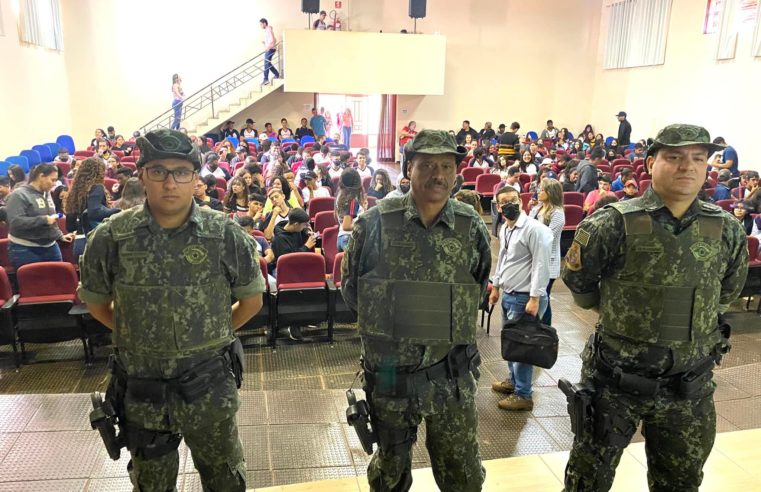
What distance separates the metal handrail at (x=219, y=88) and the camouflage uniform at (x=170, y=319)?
15.3 metres

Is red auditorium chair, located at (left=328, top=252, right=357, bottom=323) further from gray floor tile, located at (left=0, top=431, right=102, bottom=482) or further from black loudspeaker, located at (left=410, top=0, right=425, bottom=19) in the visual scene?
black loudspeaker, located at (left=410, top=0, right=425, bottom=19)

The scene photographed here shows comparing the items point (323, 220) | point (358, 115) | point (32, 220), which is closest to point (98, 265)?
point (32, 220)

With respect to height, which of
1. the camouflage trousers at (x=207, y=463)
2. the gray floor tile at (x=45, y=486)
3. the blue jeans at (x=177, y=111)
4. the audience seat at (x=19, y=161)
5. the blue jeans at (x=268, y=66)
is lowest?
the gray floor tile at (x=45, y=486)

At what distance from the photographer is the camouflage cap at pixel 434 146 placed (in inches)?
88.0

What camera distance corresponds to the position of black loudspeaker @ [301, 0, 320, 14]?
15.9 m

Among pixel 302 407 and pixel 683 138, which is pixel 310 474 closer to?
pixel 302 407

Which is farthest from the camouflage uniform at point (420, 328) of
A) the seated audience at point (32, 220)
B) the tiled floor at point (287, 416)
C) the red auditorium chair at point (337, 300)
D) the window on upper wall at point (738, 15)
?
the window on upper wall at point (738, 15)

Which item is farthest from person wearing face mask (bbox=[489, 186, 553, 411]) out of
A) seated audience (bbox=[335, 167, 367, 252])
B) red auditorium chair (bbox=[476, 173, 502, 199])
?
red auditorium chair (bbox=[476, 173, 502, 199])

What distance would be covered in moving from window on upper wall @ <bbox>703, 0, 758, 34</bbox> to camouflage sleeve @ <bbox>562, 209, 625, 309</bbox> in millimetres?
12936

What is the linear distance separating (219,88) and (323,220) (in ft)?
38.7

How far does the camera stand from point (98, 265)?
2.15 meters

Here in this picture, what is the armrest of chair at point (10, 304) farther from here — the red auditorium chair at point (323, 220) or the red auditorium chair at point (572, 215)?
the red auditorium chair at point (572, 215)

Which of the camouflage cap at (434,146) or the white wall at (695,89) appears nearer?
the camouflage cap at (434,146)

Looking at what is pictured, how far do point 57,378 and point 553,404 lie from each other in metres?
3.86
